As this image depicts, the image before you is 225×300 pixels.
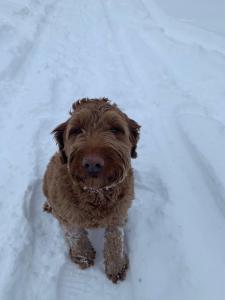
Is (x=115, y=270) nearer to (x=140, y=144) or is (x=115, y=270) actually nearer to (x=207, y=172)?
(x=207, y=172)

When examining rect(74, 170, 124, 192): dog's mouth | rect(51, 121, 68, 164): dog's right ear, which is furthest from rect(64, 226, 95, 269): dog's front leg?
rect(74, 170, 124, 192): dog's mouth

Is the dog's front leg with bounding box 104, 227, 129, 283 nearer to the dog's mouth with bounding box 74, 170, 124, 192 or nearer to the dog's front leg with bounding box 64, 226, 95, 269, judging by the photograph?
the dog's front leg with bounding box 64, 226, 95, 269

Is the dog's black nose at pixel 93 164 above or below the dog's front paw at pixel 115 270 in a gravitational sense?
above

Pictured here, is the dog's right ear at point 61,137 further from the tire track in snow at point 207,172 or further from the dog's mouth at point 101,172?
the tire track in snow at point 207,172

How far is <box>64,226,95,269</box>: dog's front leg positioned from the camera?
3920mm

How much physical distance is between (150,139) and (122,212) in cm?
218

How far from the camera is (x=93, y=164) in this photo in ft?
9.34

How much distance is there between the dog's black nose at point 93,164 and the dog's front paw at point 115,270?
4.87 ft

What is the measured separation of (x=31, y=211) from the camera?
15.0 ft

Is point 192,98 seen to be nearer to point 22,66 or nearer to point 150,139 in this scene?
point 150,139

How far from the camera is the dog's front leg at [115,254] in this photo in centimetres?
393

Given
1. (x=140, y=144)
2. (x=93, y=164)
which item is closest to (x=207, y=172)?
(x=140, y=144)

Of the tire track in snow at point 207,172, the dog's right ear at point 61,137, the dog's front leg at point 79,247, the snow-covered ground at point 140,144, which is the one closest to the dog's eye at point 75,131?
the dog's right ear at point 61,137

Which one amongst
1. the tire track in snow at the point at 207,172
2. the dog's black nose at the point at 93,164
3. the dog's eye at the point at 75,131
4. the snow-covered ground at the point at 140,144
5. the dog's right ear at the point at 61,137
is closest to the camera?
the dog's black nose at the point at 93,164
